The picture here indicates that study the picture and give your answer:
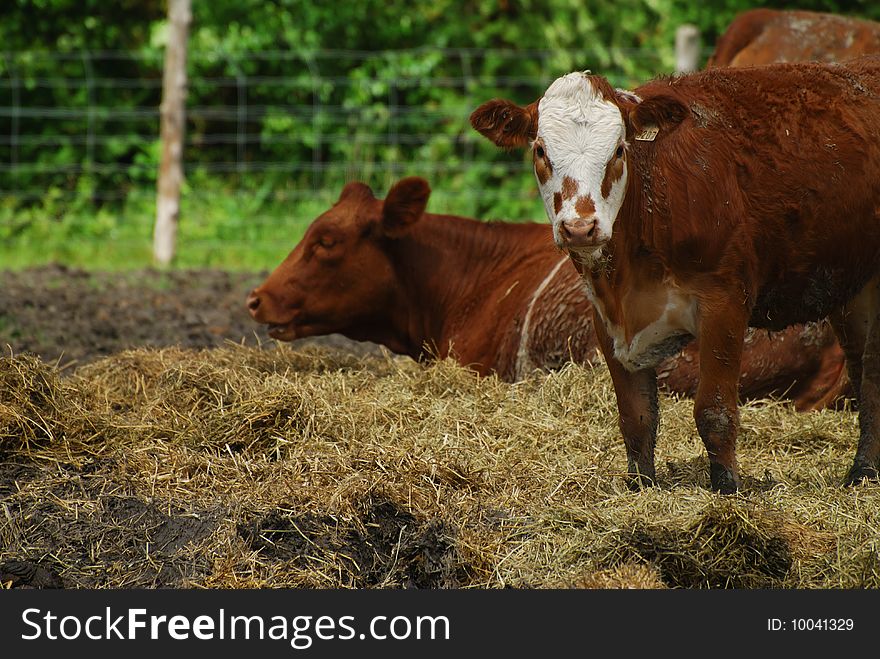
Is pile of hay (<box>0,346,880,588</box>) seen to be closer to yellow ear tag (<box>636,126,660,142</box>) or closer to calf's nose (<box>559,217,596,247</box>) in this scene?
calf's nose (<box>559,217,596,247</box>)

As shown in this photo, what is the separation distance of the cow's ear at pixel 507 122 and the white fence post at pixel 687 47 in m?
7.75

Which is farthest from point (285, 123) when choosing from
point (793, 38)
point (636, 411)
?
point (636, 411)

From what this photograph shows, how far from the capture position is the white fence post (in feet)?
39.7

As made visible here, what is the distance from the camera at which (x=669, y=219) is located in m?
4.61

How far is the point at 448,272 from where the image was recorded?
7574 mm

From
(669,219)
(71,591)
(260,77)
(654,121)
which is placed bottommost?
(71,591)

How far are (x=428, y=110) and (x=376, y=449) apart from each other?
8926mm

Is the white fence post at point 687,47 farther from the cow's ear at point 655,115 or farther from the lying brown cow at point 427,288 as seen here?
the cow's ear at point 655,115

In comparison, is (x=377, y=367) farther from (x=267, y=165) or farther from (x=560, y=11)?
(x=560, y=11)

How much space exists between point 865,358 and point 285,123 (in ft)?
30.8

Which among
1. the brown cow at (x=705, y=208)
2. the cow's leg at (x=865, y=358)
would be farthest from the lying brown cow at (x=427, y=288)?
the brown cow at (x=705, y=208)

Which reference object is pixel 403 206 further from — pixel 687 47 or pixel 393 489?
pixel 687 47

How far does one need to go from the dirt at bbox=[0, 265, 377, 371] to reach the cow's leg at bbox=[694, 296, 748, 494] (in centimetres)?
305

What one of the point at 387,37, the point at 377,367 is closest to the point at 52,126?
the point at 387,37
